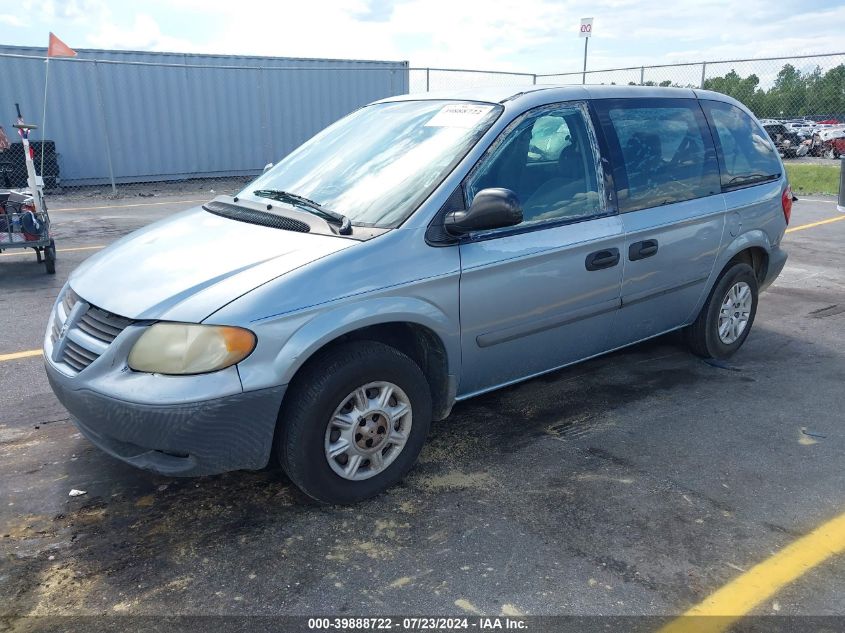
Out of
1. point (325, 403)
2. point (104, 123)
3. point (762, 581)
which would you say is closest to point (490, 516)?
point (325, 403)

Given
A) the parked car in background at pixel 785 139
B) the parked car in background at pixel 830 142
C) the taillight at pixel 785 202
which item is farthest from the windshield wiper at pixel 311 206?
the parked car in background at pixel 830 142

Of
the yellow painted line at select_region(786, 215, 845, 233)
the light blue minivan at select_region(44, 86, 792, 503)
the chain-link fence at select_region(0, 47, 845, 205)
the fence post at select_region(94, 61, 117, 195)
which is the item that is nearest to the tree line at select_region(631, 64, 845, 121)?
the chain-link fence at select_region(0, 47, 845, 205)

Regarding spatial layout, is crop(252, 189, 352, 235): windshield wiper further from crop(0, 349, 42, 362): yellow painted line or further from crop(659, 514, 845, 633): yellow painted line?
crop(0, 349, 42, 362): yellow painted line

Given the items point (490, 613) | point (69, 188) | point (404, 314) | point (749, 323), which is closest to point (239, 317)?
point (404, 314)

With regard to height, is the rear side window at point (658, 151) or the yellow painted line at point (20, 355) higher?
the rear side window at point (658, 151)

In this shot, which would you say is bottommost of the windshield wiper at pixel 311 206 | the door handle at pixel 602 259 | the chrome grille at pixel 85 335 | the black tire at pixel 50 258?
the black tire at pixel 50 258

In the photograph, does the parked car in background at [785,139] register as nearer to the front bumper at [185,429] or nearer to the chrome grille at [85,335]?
the front bumper at [185,429]

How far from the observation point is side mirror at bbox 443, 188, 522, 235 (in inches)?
121

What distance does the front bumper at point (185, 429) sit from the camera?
8.74ft

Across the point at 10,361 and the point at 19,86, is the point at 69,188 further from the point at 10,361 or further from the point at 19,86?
the point at 10,361

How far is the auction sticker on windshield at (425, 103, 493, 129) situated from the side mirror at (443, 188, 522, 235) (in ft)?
1.94

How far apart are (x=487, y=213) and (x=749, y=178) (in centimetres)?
264

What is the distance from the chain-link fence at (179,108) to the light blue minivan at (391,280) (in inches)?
445

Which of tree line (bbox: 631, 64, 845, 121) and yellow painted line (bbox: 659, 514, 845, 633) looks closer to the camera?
yellow painted line (bbox: 659, 514, 845, 633)
